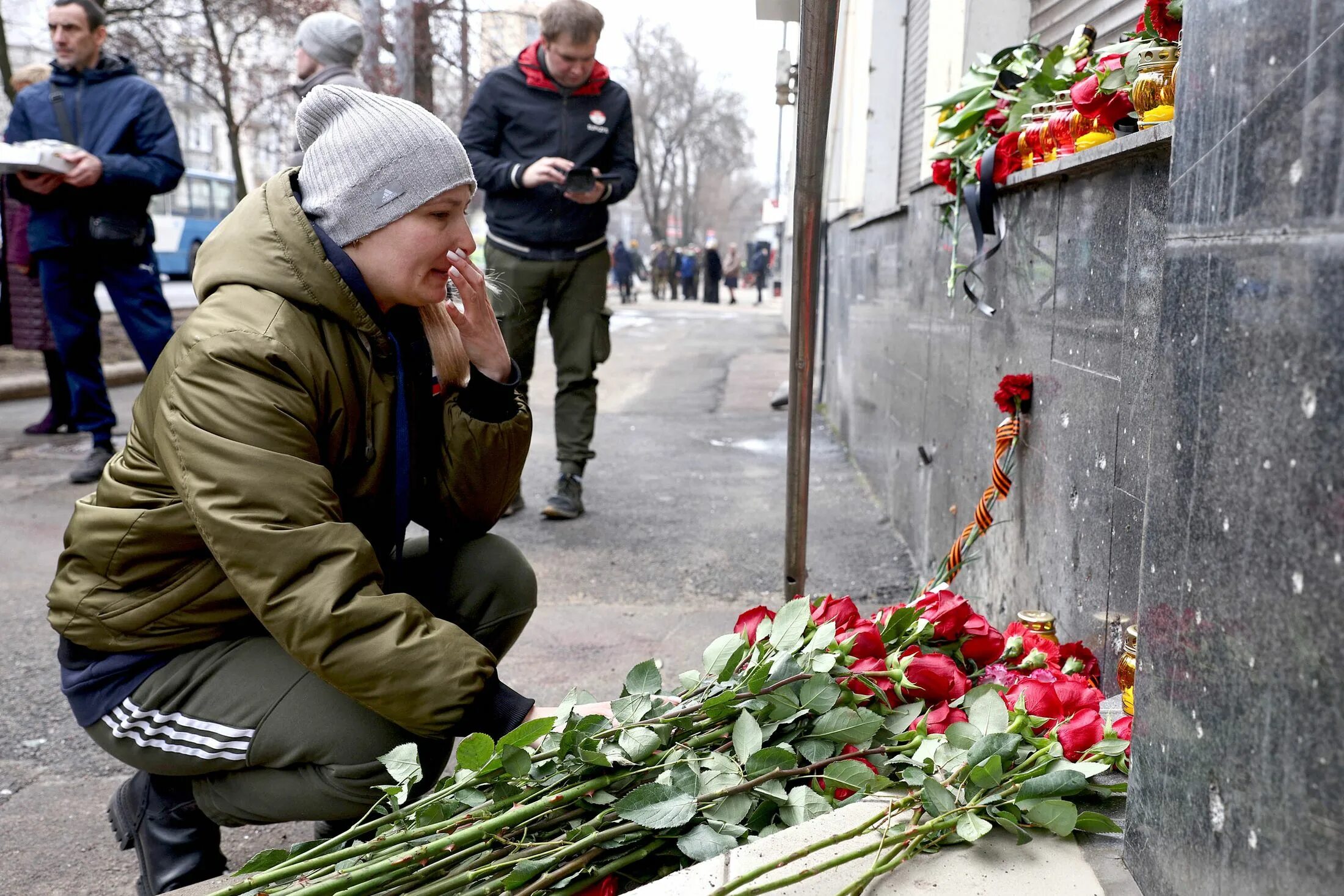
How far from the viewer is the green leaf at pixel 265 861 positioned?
1719 mm

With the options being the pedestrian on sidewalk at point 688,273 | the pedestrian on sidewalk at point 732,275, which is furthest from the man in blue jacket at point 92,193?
the pedestrian on sidewalk at point 688,273

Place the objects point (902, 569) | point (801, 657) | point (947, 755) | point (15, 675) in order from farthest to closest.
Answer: point (902, 569)
point (15, 675)
point (801, 657)
point (947, 755)

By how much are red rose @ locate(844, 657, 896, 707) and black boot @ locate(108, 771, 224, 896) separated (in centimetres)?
117

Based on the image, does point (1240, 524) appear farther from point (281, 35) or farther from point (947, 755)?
point (281, 35)

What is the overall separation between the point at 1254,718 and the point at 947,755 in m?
0.58

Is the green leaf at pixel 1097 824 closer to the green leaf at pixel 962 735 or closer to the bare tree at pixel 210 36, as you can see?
the green leaf at pixel 962 735

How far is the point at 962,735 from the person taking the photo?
69.1 inches

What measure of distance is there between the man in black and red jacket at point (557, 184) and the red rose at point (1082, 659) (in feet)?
10.1

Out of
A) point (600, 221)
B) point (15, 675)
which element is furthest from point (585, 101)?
point (15, 675)

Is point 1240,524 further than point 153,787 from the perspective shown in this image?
No

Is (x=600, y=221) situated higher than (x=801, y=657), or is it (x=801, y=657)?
(x=600, y=221)

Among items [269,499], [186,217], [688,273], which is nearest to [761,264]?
[688,273]

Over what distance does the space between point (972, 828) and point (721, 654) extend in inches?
21.5

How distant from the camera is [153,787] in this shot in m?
2.19
